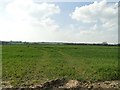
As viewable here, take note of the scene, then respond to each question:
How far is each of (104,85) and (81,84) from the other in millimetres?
861

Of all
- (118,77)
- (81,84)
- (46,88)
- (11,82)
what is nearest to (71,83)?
(81,84)

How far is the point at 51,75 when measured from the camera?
12.3m

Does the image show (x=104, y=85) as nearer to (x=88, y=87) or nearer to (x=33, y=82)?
(x=88, y=87)

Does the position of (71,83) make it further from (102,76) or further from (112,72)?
(112,72)

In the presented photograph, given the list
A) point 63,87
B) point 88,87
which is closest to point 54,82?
point 63,87

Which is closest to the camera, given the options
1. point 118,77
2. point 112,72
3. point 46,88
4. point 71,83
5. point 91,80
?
point 46,88

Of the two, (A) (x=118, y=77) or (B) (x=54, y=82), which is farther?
(A) (x=118, y=77)

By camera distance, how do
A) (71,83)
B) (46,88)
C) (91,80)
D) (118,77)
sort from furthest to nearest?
(118,77), (91,80), (71,83), (46,88)

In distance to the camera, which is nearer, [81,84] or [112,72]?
[81,84]

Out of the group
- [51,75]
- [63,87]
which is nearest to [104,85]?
[63,87]

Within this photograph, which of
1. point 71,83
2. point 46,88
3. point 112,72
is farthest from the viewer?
point 112,72

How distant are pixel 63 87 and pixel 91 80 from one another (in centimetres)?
212

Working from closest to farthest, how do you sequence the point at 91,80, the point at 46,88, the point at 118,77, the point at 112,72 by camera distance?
the point at 46,88 → the point at 91,80 → the point at 118,77 → the point at 112,72

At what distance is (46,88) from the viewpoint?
914 cm
